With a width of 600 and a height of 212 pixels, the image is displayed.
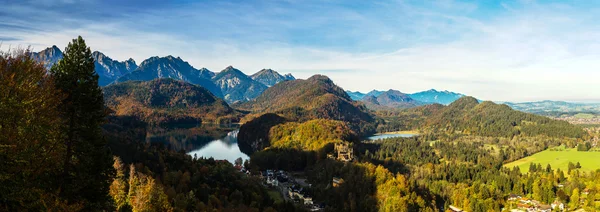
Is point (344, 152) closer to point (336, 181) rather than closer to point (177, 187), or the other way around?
point (336, 181)

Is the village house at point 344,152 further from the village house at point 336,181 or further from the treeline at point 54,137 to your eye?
the treeline at point 54,137

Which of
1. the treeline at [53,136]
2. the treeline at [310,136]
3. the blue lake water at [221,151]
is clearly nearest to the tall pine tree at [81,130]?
the treeline at [53,136]

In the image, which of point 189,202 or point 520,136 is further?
point 520,136

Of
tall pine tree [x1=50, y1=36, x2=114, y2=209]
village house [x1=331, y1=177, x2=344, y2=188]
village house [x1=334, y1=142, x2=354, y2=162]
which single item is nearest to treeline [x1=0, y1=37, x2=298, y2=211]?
tall pine tree [x1=50, y1=36, x2=114, y2=209]

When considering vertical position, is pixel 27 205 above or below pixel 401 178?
above

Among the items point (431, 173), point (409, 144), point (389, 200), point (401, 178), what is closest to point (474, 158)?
point (409, 144)

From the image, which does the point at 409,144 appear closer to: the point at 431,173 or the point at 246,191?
the point at 431,173

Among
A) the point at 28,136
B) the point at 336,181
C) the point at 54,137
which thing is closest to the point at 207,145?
the point at 336,181
